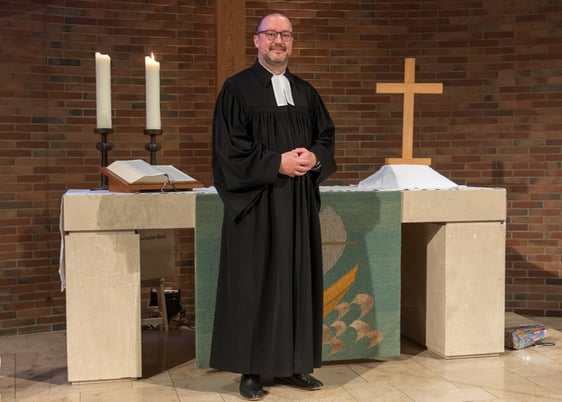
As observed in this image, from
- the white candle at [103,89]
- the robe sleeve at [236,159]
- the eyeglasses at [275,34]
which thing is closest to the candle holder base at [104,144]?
the white candle at [103,89]

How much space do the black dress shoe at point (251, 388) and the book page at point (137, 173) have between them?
3.92 ft

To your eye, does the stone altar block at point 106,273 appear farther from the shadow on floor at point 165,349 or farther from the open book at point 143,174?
the shadow on floor at point 165,349

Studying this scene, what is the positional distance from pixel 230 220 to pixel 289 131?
558mm

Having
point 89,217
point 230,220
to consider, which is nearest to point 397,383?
point 230,220

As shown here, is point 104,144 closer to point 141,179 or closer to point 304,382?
point 141,179

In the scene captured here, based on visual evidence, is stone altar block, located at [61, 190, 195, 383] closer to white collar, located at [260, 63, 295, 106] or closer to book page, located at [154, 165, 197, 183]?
book page, located at [154, 165, 197, 183]

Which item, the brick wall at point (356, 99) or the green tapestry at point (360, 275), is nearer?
the green tapestry at point (360, 275)

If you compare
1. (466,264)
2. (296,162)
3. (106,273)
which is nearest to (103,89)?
(106,273)

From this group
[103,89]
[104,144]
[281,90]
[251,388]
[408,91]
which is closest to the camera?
[251,388]

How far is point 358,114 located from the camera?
21.8 feet

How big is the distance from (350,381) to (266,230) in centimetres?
103

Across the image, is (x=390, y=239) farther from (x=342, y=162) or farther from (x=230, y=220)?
(x=342, y=162)

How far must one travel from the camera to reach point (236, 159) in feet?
12.9

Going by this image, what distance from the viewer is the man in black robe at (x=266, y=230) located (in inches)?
156
